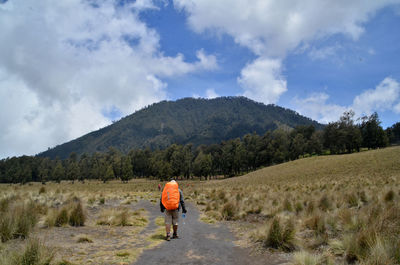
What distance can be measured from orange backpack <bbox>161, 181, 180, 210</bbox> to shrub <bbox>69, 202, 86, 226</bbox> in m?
4.55

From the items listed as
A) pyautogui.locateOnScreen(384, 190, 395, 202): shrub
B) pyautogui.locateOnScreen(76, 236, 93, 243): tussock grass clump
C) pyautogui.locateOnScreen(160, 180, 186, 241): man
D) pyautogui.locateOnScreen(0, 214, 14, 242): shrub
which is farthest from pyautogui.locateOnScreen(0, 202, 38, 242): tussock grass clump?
pyautogui.locateOnScreen(384, 190, 395, 202): shrub

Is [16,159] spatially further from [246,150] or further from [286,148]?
[286,148]

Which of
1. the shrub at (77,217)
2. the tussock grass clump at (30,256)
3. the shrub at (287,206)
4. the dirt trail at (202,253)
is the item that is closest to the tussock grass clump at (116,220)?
the shrub at (77,217)

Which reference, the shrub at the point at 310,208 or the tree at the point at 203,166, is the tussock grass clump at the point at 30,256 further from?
the tree at the point at 203,166

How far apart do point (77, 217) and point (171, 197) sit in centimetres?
504

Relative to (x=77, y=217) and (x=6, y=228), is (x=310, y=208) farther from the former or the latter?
(x=6, y=228)

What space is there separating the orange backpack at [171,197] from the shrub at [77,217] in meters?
4.55

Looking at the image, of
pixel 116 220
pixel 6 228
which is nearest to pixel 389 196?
pixel 116 220

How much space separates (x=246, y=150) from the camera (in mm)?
112312

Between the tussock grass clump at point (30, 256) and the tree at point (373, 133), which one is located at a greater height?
the tree at point (373, 133)

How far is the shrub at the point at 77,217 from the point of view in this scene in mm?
10398

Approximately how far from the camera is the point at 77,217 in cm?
1055

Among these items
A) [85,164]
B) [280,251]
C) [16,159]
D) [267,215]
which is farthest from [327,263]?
[16,159]

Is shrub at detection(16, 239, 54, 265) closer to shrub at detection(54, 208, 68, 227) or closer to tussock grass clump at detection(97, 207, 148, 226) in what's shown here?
shrub at detection(54, 208, 68, 227)
